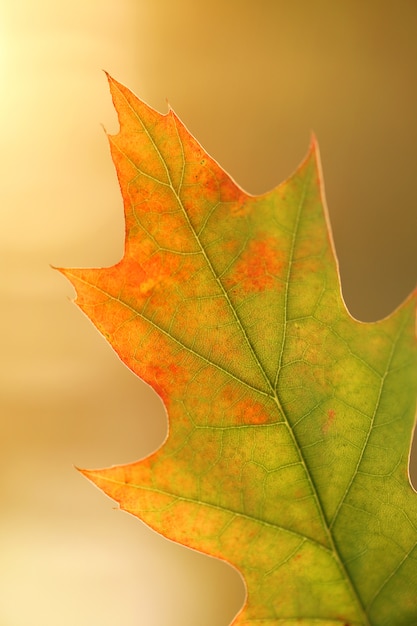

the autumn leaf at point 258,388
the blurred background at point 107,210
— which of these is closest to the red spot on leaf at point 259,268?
the autumn leaf at point 258,388

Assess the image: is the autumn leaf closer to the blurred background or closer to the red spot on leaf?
the red spot on leaf

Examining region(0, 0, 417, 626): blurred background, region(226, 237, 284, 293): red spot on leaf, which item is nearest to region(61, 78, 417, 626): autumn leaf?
region(226, 237, 284, 293): red spot on leaf

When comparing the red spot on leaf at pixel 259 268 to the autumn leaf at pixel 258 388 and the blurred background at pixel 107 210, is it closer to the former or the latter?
the autumn leaf at pixel 258 388

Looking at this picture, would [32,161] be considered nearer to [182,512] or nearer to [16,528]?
[16,528]

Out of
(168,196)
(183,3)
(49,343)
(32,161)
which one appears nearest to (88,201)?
(32,161)

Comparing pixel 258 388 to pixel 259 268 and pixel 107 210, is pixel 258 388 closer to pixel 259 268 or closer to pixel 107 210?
pixel 259 268
